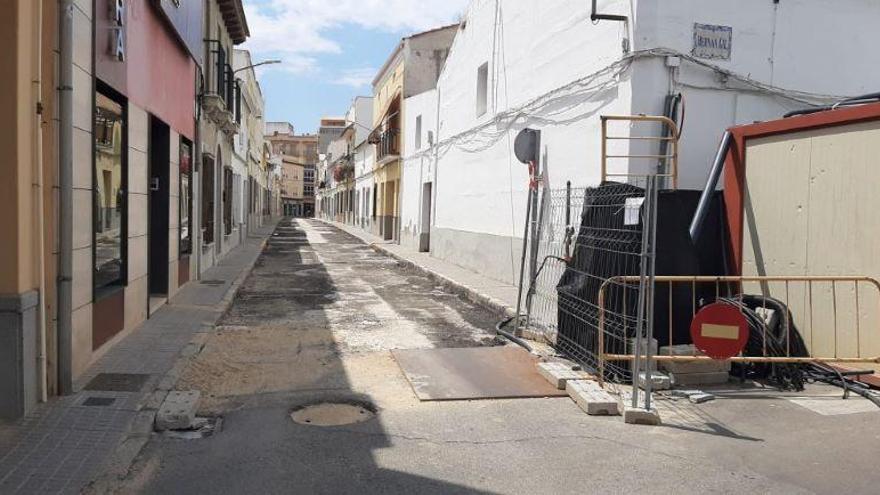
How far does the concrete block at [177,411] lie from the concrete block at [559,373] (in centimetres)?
297

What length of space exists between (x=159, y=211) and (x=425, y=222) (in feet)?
43.2

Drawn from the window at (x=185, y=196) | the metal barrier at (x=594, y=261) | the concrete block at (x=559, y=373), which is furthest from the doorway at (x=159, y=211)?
the concrete block at (x=559, y=373)

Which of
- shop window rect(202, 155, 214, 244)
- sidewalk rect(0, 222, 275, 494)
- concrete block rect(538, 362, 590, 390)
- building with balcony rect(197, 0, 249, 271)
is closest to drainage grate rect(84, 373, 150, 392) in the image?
sidewalk rect(0, 222, 275, 494)

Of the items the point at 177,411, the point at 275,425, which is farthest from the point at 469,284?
the point at 177,411

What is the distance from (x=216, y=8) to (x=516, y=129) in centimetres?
831

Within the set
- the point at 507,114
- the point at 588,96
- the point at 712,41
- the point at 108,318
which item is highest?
the point at 712,41

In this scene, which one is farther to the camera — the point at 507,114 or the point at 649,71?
the point at 507,114

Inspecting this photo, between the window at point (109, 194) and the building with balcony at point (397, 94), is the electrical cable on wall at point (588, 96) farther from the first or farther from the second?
the building with balcony at point (397, 94)

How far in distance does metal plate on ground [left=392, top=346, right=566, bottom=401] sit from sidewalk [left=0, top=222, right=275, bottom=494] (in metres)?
2.15

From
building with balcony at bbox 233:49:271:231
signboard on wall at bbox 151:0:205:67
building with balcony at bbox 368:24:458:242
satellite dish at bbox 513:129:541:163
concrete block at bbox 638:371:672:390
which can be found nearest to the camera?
concrete block at bbox 638:371:672:390

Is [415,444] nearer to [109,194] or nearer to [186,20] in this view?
[109,194]

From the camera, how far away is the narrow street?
13.5 ft

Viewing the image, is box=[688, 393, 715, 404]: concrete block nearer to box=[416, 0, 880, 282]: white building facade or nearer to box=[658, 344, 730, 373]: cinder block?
box=[658, 344, 730, 373]: cinder block

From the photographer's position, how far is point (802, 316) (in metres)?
6.82
